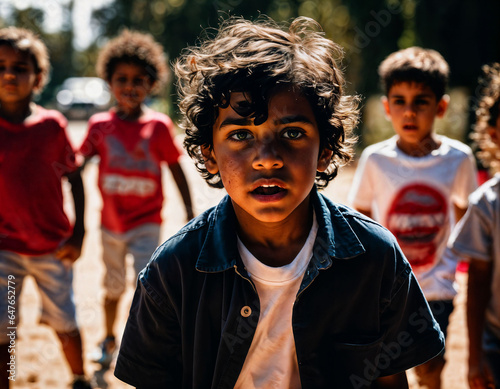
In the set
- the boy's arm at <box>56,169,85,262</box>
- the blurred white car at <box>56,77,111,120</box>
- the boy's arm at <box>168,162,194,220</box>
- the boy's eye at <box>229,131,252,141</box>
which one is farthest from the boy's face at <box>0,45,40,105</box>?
the blurred white car at <box>56,77,111,120</box>

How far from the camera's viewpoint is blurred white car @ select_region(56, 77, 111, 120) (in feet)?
99.3

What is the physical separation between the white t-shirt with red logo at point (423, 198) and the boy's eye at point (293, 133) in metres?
1.52

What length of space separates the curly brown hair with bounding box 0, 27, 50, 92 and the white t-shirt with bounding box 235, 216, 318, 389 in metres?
2.42

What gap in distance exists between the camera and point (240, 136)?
184cm

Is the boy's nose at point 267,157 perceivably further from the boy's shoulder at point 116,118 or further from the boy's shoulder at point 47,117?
the boy's shoulder at point 116,118

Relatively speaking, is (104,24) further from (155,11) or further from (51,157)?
(51,157)

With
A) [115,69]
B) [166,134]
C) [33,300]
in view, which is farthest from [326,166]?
[33,300]

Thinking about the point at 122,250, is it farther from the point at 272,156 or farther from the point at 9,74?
the point at 272,156

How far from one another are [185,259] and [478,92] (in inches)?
392

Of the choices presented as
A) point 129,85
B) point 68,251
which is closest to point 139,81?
point 129,85

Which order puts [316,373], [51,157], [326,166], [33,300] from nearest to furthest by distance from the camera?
[316,373], [326,166], [51,157], [33,300]

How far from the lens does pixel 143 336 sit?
1.79 meters

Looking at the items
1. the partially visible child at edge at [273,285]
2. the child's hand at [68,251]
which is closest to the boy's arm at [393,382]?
the partially visible child at edge at [273,285]

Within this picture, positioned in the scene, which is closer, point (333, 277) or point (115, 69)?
point (333, 277)
